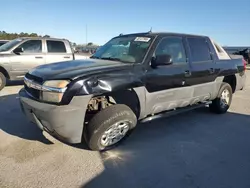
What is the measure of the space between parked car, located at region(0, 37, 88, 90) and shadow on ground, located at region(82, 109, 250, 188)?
206 inches

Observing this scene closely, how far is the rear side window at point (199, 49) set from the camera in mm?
4867

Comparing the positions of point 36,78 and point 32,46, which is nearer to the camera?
point 36,78

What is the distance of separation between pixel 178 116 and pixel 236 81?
1800mm

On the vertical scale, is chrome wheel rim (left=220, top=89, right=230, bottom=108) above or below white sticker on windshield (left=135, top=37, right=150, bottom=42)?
below

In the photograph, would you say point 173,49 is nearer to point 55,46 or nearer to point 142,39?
point 142,39

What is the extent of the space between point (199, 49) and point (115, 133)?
2.58 metres

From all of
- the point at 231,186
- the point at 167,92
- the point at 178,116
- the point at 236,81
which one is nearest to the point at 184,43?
the point at 167,92

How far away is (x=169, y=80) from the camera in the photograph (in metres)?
4.22

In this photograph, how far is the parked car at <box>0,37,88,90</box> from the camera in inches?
320

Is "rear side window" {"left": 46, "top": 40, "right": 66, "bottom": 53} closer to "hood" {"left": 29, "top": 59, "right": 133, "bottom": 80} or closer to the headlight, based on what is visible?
"hood" {"left": 29, "top": 59, "right": 133, "bottom": 80}

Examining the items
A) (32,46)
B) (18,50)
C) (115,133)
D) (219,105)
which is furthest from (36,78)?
(32,46)

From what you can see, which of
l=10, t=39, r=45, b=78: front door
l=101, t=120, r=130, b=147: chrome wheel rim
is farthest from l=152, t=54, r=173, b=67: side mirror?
l=10, t=39, r=45, b=78: front door

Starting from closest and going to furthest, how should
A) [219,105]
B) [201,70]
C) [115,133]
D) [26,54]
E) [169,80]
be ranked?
[115,133] < [169,80] < [201,70] < [219,105] < [26,54]

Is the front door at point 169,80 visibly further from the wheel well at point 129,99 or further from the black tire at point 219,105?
the black tire at point 219,105
